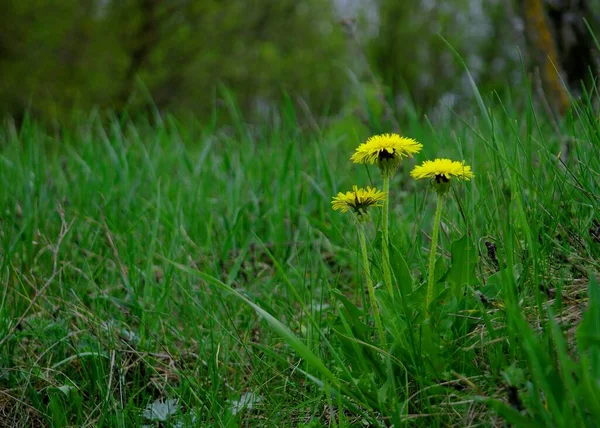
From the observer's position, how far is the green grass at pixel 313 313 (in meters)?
1.15

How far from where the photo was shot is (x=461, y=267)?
1316 millimetres

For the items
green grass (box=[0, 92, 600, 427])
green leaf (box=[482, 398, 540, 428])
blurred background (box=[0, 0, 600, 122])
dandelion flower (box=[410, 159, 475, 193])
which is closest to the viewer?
green leaf (box=[482, 398, 540, 428])

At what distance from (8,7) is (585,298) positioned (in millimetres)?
10431

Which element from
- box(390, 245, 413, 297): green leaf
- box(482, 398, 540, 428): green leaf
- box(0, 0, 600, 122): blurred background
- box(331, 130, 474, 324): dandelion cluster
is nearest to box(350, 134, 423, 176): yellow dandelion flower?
box(331, 130, 474, 324): dandelion cluster

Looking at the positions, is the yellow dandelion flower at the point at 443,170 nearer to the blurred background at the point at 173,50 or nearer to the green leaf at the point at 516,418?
the green leaf at the point at 516,418

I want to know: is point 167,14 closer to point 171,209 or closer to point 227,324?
point 171,209

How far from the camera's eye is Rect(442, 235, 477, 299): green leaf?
1303mm

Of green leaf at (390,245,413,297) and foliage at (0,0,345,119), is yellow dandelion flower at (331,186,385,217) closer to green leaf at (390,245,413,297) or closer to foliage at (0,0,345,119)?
green leaf at (390,245,413,297)

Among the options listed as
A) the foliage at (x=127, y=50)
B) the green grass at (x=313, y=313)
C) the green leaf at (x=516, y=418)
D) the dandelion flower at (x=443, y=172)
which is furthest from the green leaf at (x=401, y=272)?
the foliage at (x=127, y=50)

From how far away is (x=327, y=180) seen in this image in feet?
8.31

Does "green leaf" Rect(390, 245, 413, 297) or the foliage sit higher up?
"green leaf" Rect(390, 245, 413, 297)

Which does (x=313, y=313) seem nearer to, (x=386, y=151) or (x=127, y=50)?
(x=386, y=151)

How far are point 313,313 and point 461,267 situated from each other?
0.57m

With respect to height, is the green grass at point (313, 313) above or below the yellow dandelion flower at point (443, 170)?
below
